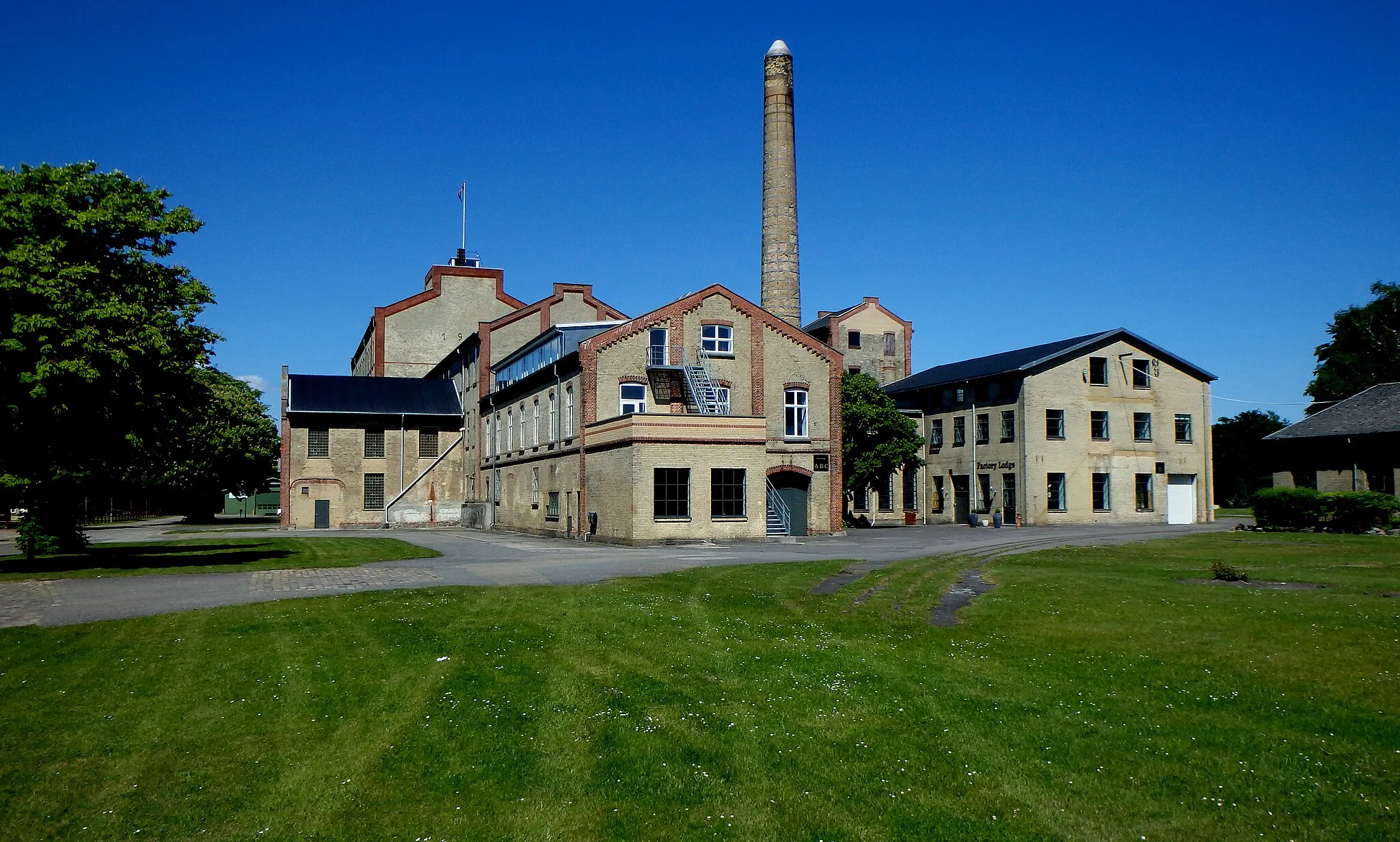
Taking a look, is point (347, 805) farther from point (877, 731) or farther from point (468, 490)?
point (468, 490)

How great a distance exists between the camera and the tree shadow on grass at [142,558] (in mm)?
25094

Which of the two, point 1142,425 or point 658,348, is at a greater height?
point 658,348

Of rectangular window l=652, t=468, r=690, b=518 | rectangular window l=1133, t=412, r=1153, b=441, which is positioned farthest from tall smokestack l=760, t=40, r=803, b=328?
rectangular window l=1133, t=412, r=1153, b=441

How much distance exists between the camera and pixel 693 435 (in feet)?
117

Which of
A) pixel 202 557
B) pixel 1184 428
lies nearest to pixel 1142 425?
pixel 1184 428

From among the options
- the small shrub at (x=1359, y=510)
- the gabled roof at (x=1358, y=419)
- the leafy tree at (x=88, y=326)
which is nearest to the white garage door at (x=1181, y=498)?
the gabled roof at (x=1358, y=419)

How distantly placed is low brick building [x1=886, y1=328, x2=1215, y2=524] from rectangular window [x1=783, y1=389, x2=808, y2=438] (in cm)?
1369

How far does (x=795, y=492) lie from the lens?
41719 millimetres

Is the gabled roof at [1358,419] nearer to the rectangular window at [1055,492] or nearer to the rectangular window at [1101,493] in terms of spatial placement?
the rectangular window at [1101,493]

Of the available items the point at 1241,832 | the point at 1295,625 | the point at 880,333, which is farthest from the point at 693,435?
the point at 880,333

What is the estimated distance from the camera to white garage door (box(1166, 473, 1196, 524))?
2041 inches

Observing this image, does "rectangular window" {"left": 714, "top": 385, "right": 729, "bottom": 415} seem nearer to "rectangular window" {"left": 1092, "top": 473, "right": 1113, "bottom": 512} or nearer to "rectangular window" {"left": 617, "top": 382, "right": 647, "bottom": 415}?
"rectangular window" {"left": 617, "top": 382, "right": 647, "bottom": 415}

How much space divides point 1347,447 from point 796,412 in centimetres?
2523

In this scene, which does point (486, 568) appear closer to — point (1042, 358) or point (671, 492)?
point (671, 492)
